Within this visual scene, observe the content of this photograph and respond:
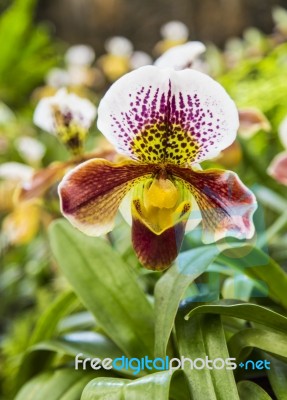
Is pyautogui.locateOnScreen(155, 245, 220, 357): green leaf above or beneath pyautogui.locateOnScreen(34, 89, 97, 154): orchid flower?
beneath

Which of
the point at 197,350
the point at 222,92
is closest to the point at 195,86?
the point at 222,92

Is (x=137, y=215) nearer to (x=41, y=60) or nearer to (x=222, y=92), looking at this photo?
(x=222, y=92)

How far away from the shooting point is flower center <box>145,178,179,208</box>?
1.66 ft

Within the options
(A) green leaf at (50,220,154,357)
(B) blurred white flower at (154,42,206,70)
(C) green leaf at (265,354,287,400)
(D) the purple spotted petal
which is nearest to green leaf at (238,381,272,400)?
(C) green leaf at (265,354,287,400)

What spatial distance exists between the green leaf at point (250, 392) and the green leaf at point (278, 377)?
0.02m

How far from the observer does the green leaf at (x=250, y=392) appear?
1.67 feet

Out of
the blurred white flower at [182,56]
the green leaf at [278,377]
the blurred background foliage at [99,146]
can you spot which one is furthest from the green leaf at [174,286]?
the blurred white flower at [182,56]

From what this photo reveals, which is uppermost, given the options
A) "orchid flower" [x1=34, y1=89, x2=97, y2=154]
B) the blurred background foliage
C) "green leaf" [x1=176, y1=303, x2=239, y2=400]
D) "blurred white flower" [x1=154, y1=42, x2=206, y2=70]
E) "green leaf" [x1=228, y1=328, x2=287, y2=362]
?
"blurred white flower" [x1=154, y1=42, x2=206, y2=70]

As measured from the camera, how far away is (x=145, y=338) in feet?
2.03

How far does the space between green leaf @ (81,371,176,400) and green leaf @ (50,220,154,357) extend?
0.39ft

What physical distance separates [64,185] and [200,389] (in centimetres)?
22

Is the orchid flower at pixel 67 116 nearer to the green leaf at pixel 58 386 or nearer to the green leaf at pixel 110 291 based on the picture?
the green leaf at pixel 110 291

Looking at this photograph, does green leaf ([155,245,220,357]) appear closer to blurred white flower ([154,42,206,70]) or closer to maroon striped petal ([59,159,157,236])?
maroon striped petal ([59,159,157,236])

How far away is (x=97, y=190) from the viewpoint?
51cm
